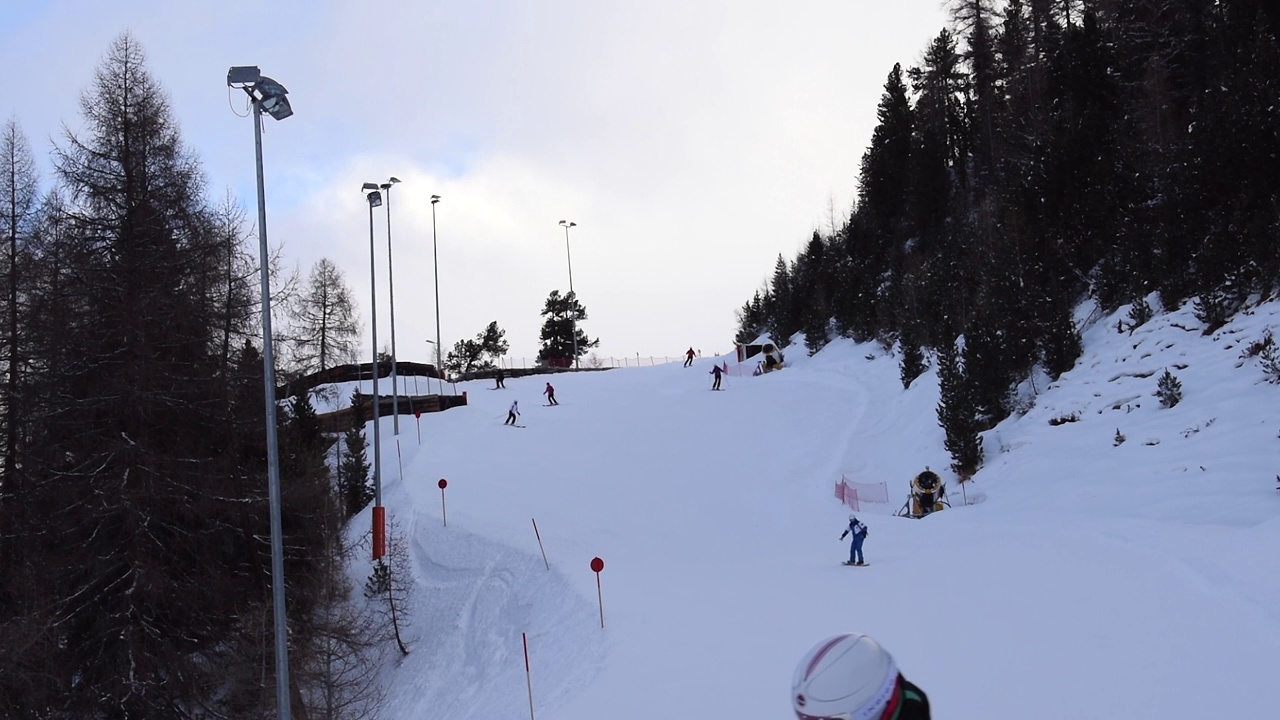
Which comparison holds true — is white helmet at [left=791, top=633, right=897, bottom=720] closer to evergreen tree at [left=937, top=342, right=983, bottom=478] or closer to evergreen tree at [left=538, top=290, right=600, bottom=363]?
evergreen tree at [left=937, top=342, right=983, bottom=478]

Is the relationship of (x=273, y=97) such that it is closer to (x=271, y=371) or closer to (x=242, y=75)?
(x=242, y=75)

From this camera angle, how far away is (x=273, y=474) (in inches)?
546

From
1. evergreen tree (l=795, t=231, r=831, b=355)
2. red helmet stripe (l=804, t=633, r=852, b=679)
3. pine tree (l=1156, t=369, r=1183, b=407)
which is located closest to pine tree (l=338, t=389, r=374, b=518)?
pine tree (l=1156, t=369, r=1183, b=407)

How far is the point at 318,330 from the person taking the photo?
48.4 m

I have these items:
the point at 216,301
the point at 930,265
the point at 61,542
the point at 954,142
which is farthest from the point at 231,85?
the point at 954,142

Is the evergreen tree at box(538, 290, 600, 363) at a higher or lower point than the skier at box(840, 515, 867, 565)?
higher

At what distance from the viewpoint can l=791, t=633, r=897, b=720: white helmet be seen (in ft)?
9.98

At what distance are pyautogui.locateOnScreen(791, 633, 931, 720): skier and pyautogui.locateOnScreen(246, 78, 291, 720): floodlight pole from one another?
1120 centimetres

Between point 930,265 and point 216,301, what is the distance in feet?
127

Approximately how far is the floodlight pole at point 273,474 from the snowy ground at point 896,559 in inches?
162

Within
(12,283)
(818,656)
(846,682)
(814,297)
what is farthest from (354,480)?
(814,297)

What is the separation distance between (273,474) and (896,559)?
39.4 ft

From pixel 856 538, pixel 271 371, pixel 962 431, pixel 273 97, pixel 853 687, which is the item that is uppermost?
pixel 273 97

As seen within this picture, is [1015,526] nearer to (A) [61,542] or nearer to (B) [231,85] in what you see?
(B) [231,85]
